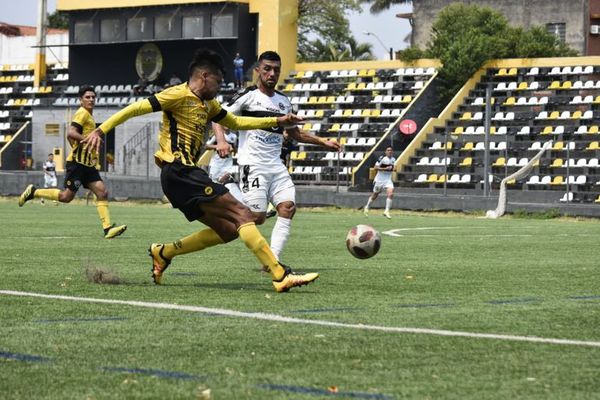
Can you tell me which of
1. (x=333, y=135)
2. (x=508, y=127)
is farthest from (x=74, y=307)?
(x=333, y=135)

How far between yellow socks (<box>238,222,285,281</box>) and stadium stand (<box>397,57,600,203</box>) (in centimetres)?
2699

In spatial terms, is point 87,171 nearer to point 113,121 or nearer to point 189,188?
point 189,188

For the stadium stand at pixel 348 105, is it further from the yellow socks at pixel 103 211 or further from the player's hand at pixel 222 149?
the player's hand at pixel 222 149

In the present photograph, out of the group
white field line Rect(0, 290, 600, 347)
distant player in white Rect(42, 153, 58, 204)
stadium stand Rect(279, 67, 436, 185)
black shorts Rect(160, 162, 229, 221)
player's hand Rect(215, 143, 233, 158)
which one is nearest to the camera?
white field line Rect(0, 290, 600, 347)

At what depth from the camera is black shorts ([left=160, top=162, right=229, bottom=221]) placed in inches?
417

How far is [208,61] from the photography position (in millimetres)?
10836

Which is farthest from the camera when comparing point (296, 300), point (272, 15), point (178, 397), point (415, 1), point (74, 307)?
point (415, 1)

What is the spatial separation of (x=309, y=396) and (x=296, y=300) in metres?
4.15

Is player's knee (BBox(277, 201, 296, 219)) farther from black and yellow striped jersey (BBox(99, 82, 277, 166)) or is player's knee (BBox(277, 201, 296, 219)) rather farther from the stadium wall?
the stadium wall

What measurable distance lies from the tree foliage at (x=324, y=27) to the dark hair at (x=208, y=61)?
65437 mm

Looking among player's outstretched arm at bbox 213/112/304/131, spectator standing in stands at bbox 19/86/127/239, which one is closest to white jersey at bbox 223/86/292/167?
player's outstretched arm at bbox 213/112/304/131

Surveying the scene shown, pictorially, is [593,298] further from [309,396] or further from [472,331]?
[309,396]

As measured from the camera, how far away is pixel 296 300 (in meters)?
9.84

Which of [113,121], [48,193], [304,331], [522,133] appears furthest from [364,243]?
[522,133]
